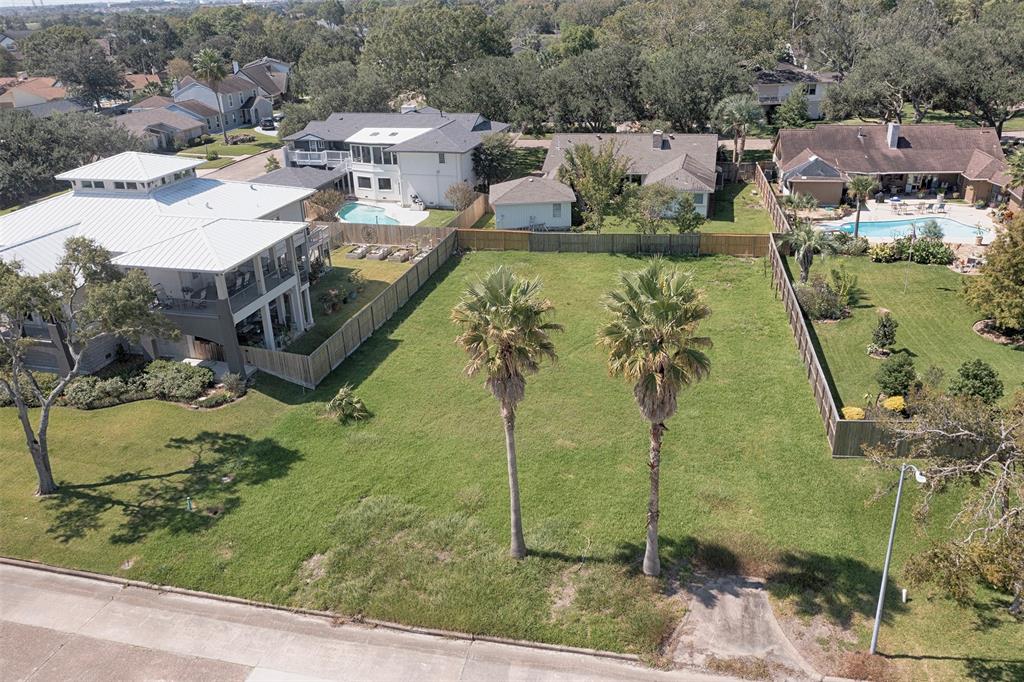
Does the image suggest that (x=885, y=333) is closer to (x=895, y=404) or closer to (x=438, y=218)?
(x=895, y=404)

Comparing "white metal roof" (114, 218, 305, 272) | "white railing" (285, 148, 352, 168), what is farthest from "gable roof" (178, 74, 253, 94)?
"white metal roof" (114, 218, 305, 272)

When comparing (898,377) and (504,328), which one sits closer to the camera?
(504,328)

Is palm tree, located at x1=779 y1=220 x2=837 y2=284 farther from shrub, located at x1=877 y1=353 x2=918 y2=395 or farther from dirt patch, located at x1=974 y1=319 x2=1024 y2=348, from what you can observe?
shrub, located at x1=877 y1=353 x2=918 y2=395

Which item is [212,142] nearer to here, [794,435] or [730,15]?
[730,15]

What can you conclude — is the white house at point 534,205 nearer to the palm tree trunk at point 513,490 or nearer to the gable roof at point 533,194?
the gable roof at point 533,194

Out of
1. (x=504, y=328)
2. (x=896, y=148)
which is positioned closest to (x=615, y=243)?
(x=896, y=148)
